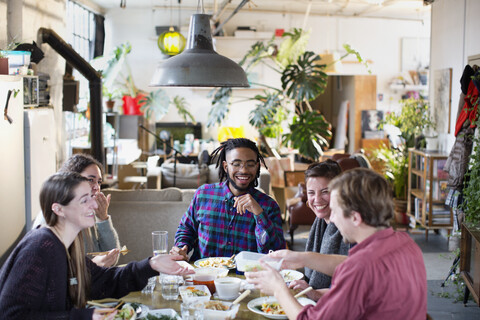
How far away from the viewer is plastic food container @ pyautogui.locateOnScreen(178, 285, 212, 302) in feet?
7.73

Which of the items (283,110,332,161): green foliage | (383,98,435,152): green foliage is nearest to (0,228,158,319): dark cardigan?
(283,110,332,161): green foliage

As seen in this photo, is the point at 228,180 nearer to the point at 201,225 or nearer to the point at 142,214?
the point at 201,225

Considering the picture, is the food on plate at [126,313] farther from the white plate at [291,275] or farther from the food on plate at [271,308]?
the white plate at [291,275]

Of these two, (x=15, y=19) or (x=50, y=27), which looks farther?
(x=50, y=27)

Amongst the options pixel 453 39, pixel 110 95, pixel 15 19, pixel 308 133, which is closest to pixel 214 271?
pixel 15 19

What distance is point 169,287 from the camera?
Result: 8.60ft

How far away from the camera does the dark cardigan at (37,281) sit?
2.05 meters

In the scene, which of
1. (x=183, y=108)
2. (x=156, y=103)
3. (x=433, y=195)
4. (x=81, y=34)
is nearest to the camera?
(x=433, y=195)

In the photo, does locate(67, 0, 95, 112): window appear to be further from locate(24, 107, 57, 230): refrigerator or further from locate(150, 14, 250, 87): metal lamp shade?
A: locate(150, 14, 250, 87): metal lamp shade

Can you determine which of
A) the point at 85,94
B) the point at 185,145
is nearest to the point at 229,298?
the point at 85,94

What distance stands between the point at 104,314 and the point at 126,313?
0.11 meters

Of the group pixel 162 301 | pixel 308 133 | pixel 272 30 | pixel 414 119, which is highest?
pixel 272 30

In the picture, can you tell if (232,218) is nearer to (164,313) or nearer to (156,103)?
(164,313)

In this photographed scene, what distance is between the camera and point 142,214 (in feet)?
17.8
